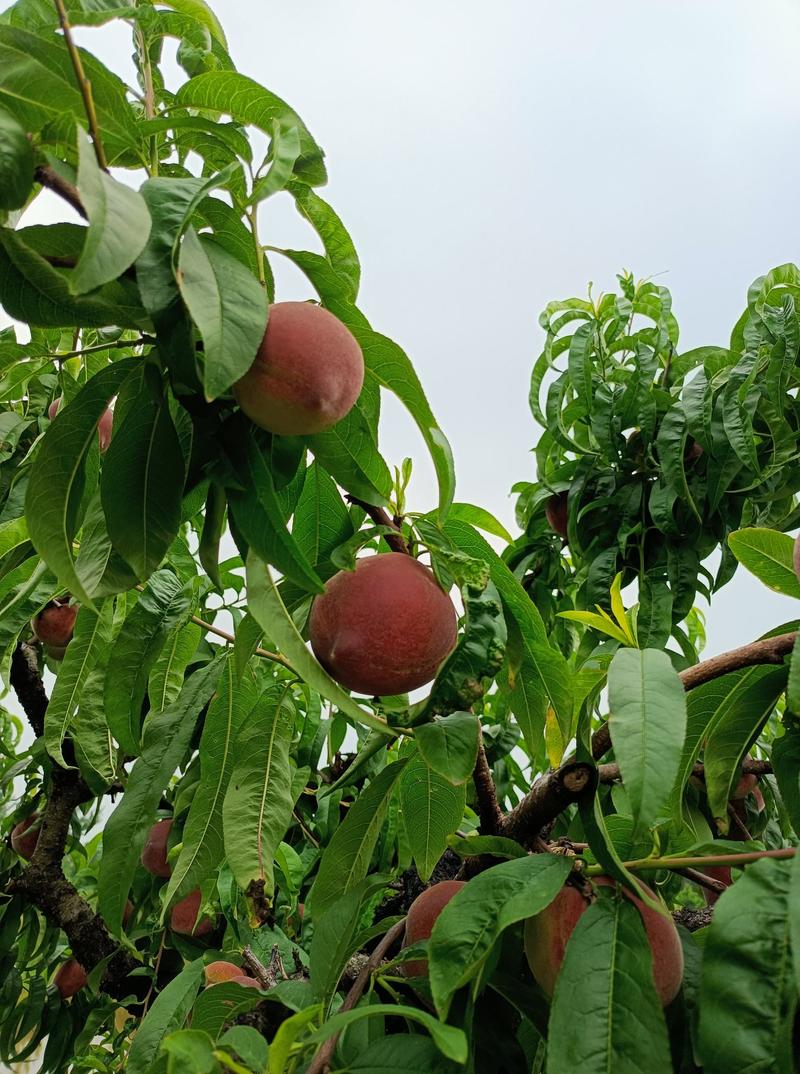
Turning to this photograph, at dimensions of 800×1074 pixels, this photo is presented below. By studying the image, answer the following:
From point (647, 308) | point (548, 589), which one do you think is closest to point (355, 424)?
point (548, 589)

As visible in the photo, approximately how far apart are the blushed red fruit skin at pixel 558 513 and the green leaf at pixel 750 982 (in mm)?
1303

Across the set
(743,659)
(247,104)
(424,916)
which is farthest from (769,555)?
(247,104)

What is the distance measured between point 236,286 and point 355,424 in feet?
0.48

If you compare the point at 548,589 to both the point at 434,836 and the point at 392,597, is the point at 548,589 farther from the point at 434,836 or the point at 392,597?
the point at 392,597

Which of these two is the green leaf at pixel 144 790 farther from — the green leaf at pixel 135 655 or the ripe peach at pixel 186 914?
the ripe peach at pixel 186 914

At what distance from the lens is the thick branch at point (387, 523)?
0.63 meters

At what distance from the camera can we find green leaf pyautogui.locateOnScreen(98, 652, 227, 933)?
75 cm

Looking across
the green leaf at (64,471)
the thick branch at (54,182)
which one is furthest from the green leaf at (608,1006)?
the thick branch at (54,182)

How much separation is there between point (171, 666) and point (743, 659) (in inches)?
23.0

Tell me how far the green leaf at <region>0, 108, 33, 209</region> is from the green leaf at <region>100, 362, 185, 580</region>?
0.12 meters

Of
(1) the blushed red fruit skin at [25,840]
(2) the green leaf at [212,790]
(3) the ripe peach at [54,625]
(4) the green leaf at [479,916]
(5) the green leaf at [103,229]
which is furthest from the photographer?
(1) the blushed red fruit skin at [25,840]

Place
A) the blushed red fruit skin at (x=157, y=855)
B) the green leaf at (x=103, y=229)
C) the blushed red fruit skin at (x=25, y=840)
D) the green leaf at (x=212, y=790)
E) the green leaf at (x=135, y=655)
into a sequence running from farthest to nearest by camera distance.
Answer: the blushed red fruit skin at (x=25, y=840) < the blushed red fruit skin at (x=157, y=855) < the green leaf at (x=135, y=655) < the green leaf at (x=212, y=790) < the green leaf at (x=103, y=229)

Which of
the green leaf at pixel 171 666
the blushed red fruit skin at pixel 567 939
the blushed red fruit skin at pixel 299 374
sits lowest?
the blushed red fruit skin at pixel 567 939

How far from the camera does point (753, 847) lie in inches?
22.9
